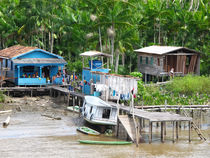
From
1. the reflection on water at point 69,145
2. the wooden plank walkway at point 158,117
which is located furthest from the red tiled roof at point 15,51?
the wooden plank walkway at point 158,117

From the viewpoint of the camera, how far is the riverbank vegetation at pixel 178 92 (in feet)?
110

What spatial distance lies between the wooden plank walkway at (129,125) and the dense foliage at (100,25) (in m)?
17.3

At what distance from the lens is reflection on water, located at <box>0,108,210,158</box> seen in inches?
964

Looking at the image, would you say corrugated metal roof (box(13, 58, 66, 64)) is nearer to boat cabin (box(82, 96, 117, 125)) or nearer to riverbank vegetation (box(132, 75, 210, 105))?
riverbank vegetation (box(132, 75, 210, 105))

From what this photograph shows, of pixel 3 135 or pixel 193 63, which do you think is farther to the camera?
pixel 193 63

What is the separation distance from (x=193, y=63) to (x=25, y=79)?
668 inches

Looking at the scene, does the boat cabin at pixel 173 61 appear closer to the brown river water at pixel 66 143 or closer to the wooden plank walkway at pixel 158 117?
the brown river water at pixel 66 143

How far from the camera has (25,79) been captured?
3984 centimetres

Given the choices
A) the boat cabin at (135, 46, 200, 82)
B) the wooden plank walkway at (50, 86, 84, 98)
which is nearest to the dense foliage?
the boat cabin at (135, 46, 200, 82)

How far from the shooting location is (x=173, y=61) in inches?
1764

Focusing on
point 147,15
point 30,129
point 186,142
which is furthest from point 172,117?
point 147,15

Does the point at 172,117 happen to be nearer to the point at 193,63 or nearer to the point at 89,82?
the point at 89,82

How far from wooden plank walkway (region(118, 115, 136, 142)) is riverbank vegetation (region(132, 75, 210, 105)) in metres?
4.19

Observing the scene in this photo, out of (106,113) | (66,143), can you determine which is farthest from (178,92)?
(66,143)
